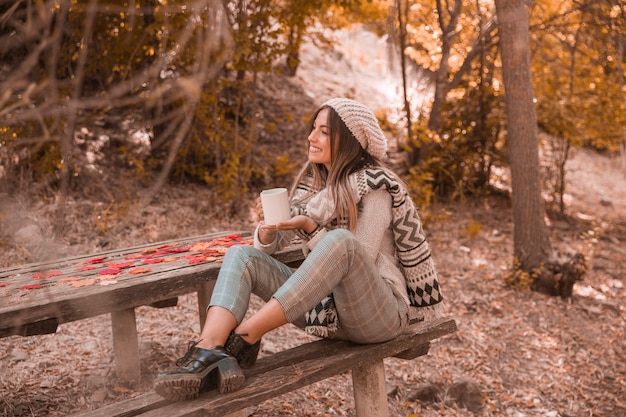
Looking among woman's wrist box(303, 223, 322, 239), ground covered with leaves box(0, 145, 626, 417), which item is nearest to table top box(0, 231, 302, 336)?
woman's wrist box(303, 223, 322, 239)

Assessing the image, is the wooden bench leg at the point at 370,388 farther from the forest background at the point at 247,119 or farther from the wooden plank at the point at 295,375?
the forest background at the point at 247,119

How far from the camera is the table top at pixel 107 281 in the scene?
2.30m

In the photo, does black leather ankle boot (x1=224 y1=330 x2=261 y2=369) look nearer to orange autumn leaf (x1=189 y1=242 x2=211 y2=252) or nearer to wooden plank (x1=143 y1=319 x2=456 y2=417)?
wooden plank (x1=143 y1=319 x2=456 y2=417)

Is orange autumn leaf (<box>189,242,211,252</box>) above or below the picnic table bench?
above

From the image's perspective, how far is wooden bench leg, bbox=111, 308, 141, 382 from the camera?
3.32 metres

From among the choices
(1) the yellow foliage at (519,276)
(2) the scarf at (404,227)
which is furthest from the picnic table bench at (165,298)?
(1) the yellow foliage at (519,276)

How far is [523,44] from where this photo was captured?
549cm

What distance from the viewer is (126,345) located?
336 centimetres

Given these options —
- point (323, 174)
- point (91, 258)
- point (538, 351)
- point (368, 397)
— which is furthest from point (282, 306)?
point (538, 351)

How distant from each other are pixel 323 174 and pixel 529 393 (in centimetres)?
218

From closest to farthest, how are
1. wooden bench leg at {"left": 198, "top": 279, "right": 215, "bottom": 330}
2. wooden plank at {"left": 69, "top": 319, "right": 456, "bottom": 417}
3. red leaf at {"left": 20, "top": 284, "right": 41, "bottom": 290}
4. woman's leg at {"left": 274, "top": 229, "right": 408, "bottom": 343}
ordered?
wooden plank at {"left": 69, "top": 319, "right": 456, "bottom": 417}, woman's leg at {"left": 274, "top": 229, "right": 408, "bottom": 343}, red leaf at {"left": 20, "top": 284, "right": 41, "bottom": 290}, wooden bench leg at {"left": 198, "top": 279, "right": 215, "bottom": 330}

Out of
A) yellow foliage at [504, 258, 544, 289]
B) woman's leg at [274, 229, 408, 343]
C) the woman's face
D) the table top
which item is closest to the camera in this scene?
the table top

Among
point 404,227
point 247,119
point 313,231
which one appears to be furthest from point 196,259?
point 247,119

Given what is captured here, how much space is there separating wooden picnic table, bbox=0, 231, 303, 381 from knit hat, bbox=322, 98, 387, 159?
2.16ft
